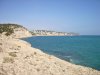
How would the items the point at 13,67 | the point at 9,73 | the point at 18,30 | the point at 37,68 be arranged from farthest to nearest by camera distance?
1. the point at 18,30
2. the point at 37,68
3. the point at 13,67
4. the point at 9,73

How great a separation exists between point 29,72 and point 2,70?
8.97 ft

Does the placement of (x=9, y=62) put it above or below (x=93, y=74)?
above

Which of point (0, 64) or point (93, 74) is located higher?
point (0, 64)

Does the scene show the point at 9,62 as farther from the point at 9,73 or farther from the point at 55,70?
the point at 55,70

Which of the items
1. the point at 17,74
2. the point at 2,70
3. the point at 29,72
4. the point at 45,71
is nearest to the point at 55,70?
the point at 45,71

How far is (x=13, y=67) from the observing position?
55.4 ft

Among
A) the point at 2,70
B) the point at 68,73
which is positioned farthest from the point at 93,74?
the point at 2,70

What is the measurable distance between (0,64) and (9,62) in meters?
1.35

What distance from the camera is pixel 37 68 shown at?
59.9 ft

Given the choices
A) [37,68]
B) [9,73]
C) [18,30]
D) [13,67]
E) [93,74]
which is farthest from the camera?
[18,30]

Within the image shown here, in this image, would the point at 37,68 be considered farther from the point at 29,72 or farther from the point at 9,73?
the point at 9,73

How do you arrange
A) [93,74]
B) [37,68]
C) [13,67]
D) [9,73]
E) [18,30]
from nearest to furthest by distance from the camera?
1. [9,73]
2. [13,67]
3. [37,68]
4. [93,74]
5. [18,30]

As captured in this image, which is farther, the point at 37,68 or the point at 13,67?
the point at 37,68

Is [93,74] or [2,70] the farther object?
[93,74]
